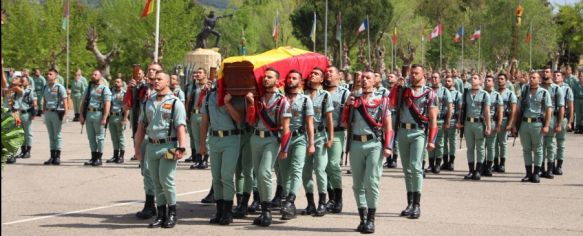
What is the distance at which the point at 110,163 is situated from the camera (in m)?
18.1

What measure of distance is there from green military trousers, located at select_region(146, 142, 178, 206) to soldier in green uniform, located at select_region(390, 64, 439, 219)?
2768 millimetres

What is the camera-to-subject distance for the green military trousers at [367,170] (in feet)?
32.7

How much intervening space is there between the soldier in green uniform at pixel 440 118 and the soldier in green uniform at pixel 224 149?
5312mm

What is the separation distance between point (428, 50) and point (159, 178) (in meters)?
75.3

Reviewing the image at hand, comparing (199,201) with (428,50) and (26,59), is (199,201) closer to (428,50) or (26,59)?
(26,59)

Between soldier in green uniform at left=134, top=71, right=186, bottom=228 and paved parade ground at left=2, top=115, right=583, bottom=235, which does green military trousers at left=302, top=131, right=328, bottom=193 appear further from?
soldier in green uniform at left=134, top=71, right=186, bottom=228

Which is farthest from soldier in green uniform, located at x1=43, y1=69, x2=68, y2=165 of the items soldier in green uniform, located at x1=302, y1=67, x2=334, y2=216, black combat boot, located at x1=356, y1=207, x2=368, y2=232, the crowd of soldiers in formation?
black combat boot, located at x1=356, y1=207, x2=368, y2=232

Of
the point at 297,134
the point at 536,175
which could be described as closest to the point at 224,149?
the point at 297,134

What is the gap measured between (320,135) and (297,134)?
2.01ft

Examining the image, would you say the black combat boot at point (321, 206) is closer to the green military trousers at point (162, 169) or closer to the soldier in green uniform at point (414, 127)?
the soldier in green uniform at point (414, 127)

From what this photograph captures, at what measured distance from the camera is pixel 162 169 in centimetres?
1015

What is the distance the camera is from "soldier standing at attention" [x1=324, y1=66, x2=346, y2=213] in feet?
37.9

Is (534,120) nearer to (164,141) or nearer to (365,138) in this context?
(365,138)

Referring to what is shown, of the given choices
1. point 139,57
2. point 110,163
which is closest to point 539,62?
point 139,57
